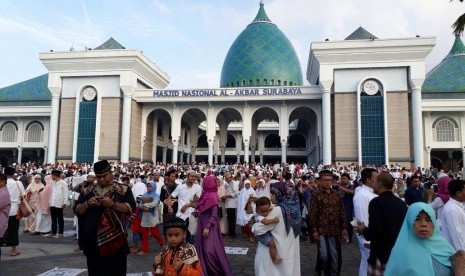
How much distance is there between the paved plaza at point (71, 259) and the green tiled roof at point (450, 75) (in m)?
29.8

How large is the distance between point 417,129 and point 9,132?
37.3 m

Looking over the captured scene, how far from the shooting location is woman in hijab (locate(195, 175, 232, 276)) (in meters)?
5.11

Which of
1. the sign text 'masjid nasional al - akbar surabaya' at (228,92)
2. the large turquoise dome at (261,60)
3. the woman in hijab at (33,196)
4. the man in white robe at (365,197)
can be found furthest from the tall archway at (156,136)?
Answer: the man in white robe at (365,197)

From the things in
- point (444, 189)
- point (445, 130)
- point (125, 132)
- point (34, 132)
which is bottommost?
point (444, 189)

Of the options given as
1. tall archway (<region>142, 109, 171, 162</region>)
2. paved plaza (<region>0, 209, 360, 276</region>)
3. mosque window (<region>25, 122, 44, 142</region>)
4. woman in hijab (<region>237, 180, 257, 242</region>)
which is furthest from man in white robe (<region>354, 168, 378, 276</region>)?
mosque window (<region>25, 122, 44, 142</region>)

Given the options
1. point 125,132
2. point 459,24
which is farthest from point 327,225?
point 125,132

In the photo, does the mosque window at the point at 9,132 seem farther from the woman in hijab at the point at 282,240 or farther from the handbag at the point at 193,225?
the woman in hijab at the point at 282,240

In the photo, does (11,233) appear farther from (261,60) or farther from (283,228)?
(261,60)

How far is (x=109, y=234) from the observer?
3.67 m

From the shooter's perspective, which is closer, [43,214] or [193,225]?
[193,225]

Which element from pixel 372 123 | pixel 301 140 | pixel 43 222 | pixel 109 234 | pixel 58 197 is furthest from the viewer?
pixel 301 140

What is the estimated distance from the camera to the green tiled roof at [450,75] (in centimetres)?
3491

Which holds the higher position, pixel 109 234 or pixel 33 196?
pixel 109 234

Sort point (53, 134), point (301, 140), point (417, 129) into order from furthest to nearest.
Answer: point (301, 140), point (53, 134), point (417, 129)
